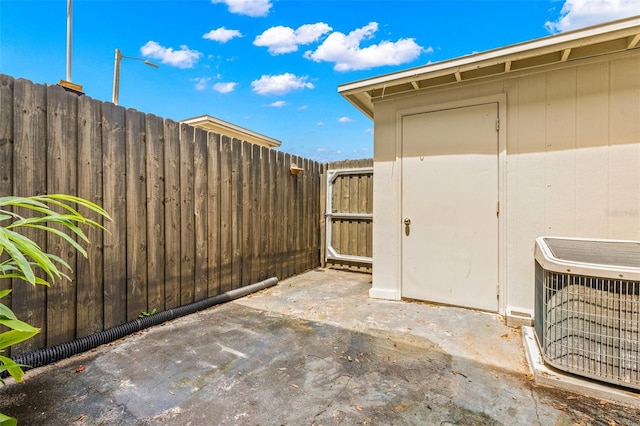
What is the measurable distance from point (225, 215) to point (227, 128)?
470 cm

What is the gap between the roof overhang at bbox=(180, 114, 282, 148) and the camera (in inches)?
275

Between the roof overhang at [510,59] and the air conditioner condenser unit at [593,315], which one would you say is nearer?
the air conditioner condenser unit at [593,315]

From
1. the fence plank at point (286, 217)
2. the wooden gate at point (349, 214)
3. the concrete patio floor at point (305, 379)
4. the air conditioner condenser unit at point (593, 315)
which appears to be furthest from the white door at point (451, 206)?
the fence plank at point (286, 217)

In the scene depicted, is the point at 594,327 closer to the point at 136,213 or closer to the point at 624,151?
the point at 624,151

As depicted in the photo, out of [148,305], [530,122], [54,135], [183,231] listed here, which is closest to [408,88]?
[530,122]

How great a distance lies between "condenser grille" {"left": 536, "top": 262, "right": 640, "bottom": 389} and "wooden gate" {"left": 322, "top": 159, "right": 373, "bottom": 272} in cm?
312

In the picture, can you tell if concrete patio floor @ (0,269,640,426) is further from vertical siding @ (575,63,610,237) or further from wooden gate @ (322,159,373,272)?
wooden gate @ (322,159,373,272)

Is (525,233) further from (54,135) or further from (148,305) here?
(54,135)

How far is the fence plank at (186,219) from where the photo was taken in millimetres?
2988

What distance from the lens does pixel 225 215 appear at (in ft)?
11.4

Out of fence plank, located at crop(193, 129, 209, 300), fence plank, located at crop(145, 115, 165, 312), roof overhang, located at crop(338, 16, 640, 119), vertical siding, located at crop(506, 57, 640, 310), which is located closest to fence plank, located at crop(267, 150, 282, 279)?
fence plank, located at crop(193, 129, 209, 300)

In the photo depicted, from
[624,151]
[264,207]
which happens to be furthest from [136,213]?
[624,151]

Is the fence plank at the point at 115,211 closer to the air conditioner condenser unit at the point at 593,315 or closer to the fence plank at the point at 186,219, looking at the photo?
the fence plank at the point at 186,219

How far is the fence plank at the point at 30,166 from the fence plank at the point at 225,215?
62.6 inches
